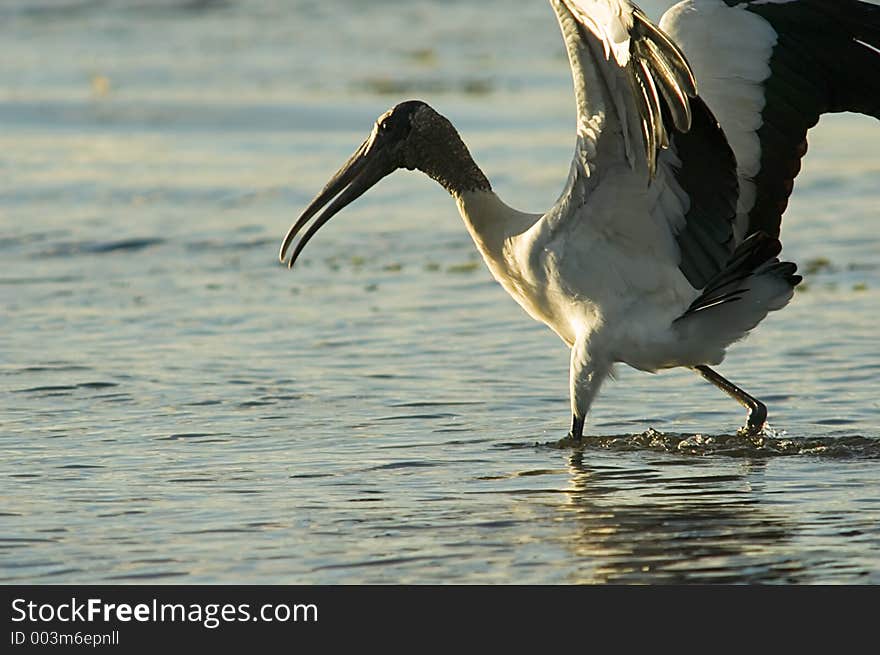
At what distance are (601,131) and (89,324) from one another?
14.0ft

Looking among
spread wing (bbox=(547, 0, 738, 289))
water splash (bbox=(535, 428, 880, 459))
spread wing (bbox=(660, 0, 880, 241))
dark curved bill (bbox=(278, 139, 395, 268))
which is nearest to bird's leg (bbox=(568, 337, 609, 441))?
water splash (bbox=(535, 428, 880, 459))

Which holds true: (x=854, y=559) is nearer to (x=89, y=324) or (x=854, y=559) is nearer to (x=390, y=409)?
(x=390, y=409)

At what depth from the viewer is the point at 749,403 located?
313 inches

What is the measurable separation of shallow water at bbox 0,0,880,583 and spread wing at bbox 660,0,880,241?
1.15 metres

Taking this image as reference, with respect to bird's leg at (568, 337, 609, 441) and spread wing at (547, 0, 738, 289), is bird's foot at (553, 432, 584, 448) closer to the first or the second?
bird's leg at (568, 337, 609, 441)

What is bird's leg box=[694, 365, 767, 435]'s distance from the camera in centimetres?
791

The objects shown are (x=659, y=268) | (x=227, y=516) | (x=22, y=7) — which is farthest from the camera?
(x=22, y=7)

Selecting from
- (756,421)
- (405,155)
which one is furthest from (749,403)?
(405,155)

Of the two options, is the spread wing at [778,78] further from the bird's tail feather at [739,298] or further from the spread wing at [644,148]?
the bird's tail feather at [739,298]

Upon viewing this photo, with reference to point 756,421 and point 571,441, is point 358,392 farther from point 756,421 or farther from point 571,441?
point 756,421

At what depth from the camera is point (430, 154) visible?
8242 millimetres

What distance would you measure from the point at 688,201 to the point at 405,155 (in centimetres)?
146

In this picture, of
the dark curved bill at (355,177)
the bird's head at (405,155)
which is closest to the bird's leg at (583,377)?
the bird's head at (405,155)
